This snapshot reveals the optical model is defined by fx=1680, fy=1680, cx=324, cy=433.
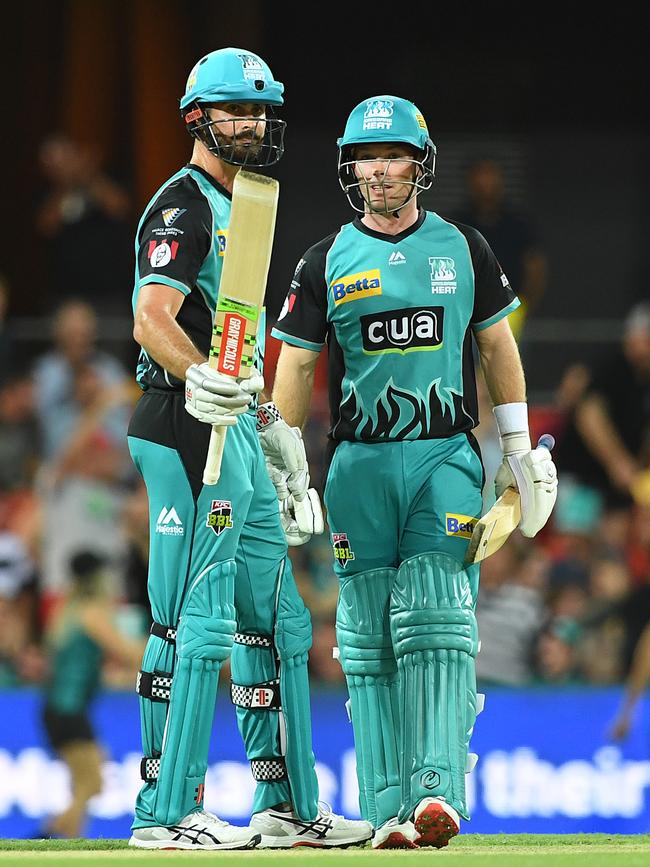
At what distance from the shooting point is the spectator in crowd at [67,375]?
34.8ft

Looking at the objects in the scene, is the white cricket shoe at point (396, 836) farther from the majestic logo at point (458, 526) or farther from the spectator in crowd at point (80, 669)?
the spectator in crowd at point (80, 669)

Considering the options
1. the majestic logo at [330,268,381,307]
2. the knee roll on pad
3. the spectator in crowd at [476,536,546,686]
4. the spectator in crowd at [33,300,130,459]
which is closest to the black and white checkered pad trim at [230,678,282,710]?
the knee roll on pad

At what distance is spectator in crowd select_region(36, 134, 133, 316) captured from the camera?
11.5 metres

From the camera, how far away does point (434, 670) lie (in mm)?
5254

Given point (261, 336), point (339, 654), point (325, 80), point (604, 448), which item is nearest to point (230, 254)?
point (261, 336)

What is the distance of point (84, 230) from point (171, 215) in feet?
22.3

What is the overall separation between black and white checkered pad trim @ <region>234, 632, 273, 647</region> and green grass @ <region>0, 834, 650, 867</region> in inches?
26.3

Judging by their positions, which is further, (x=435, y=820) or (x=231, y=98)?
(x=231, y=98)

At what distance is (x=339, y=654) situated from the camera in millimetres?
5547

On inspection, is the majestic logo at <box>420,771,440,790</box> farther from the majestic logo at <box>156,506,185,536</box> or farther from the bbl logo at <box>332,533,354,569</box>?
the majestic logo at <box>156,506,185,536</box>

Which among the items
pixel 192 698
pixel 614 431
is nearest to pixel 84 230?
pixel 614 431

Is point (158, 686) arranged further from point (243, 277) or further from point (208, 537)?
point (243, 277)

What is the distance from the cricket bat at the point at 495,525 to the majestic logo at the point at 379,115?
1.13 meters

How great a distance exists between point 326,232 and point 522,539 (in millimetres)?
3710
